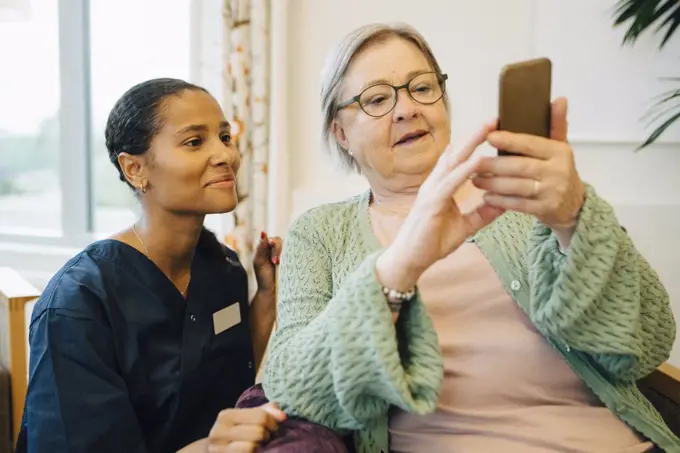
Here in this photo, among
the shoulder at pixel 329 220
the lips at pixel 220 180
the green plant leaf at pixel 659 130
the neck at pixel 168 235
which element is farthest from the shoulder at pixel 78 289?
the green plant leaf at pixel 659 130

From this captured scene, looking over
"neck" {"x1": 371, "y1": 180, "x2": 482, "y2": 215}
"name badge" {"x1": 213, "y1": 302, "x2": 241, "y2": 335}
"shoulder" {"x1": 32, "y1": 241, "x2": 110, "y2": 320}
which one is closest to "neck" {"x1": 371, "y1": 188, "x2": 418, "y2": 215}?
"neck" {"x1": 371, "y1": 180, "x2": 482, "y2": 215}

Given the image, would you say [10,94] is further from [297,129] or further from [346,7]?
[346,7]

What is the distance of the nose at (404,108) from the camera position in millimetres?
1032

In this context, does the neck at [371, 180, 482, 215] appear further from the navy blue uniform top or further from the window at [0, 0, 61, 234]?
the window at [0, 0, 61, 234]

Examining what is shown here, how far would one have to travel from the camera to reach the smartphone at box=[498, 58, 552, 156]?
2.49 feet

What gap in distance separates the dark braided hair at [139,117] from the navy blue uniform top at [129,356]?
0.21 meters

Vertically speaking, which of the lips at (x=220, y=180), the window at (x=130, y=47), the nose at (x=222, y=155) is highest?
the window at (x=130, y=47)

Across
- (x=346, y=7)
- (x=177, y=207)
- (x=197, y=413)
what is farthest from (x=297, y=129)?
(x=197, y=413)

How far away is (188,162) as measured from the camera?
1.18 metres

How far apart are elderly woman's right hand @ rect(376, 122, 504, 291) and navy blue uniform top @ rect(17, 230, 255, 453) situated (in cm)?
57

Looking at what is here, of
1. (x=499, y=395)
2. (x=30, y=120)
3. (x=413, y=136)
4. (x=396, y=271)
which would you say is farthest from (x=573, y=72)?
(x=30, y=120)

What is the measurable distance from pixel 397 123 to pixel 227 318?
0.58 m

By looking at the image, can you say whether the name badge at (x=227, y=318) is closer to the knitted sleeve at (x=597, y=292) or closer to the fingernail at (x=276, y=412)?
the fingernail at (x=276, y=412)

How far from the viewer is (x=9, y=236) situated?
2.62 meters
